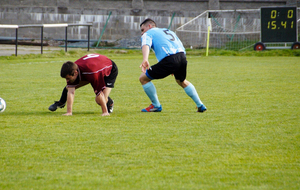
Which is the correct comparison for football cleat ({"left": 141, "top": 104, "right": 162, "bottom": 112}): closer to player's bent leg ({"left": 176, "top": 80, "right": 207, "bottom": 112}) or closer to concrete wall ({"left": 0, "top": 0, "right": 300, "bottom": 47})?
player's bent leg ({"left": 176, "top": 80, "right": 207, "bottom": 112})

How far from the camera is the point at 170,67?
19.8 ft

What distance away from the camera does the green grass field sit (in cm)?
318

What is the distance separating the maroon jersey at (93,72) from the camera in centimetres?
A: 572

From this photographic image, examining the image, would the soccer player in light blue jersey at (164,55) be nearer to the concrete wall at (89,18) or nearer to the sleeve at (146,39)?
the sleeve at (146,39)

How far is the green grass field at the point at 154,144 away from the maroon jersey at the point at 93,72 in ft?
1.56

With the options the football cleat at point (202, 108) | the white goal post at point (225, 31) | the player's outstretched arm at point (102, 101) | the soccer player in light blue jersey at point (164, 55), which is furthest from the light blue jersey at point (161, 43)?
the white goal post at point (225, 31)

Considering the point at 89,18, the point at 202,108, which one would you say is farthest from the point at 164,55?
the point at 89,18

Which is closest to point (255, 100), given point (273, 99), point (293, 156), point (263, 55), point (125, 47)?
point (273, 99)

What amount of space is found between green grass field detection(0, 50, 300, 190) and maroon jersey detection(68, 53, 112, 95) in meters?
0.48

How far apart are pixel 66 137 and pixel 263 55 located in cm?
1901

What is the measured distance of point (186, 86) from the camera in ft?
20.7

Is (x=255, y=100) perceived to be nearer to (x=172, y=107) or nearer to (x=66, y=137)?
(x=172, y=107)

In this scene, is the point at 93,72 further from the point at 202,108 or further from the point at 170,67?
the point at 202,108

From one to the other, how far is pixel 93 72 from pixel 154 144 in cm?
195
